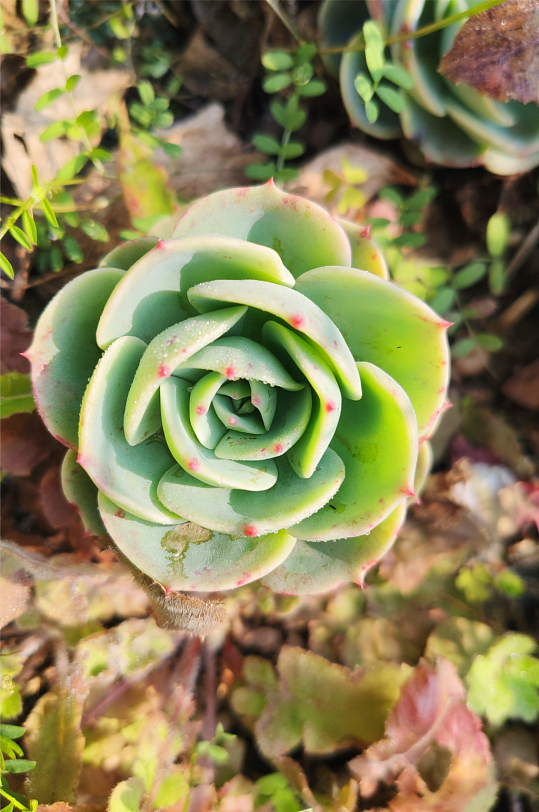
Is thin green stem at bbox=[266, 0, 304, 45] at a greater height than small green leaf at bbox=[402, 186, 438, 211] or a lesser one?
greater

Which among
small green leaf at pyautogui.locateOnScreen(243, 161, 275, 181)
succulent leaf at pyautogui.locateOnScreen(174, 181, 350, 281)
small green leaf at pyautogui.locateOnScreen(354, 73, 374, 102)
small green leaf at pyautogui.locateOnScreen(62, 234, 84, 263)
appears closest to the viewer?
succulent leaf at pyautogui.locateOnScreen(174, 181, 350, 281)

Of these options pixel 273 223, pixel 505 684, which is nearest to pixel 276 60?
pixel 273 223

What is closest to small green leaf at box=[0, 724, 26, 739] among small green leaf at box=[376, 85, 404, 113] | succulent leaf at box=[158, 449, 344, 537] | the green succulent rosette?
the green succulent rosette

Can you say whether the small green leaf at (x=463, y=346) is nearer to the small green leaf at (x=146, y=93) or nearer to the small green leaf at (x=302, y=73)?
the small green leaf at (x=302, y=73)

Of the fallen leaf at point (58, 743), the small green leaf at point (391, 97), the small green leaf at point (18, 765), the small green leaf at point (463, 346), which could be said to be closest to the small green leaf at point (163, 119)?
the small green leaf at point (391, 97)

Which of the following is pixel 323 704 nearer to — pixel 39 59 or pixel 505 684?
pixel 505 684

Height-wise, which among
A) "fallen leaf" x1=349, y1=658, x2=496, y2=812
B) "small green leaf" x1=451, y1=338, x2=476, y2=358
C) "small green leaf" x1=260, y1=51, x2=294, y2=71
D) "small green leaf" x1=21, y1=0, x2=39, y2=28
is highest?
"small green leaf" x1=21, y1=0, x2=39, y2=28

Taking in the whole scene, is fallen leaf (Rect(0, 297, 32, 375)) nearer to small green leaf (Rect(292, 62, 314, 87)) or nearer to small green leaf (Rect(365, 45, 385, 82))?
small green leaf (Rect(292, 62, 314, 87))
